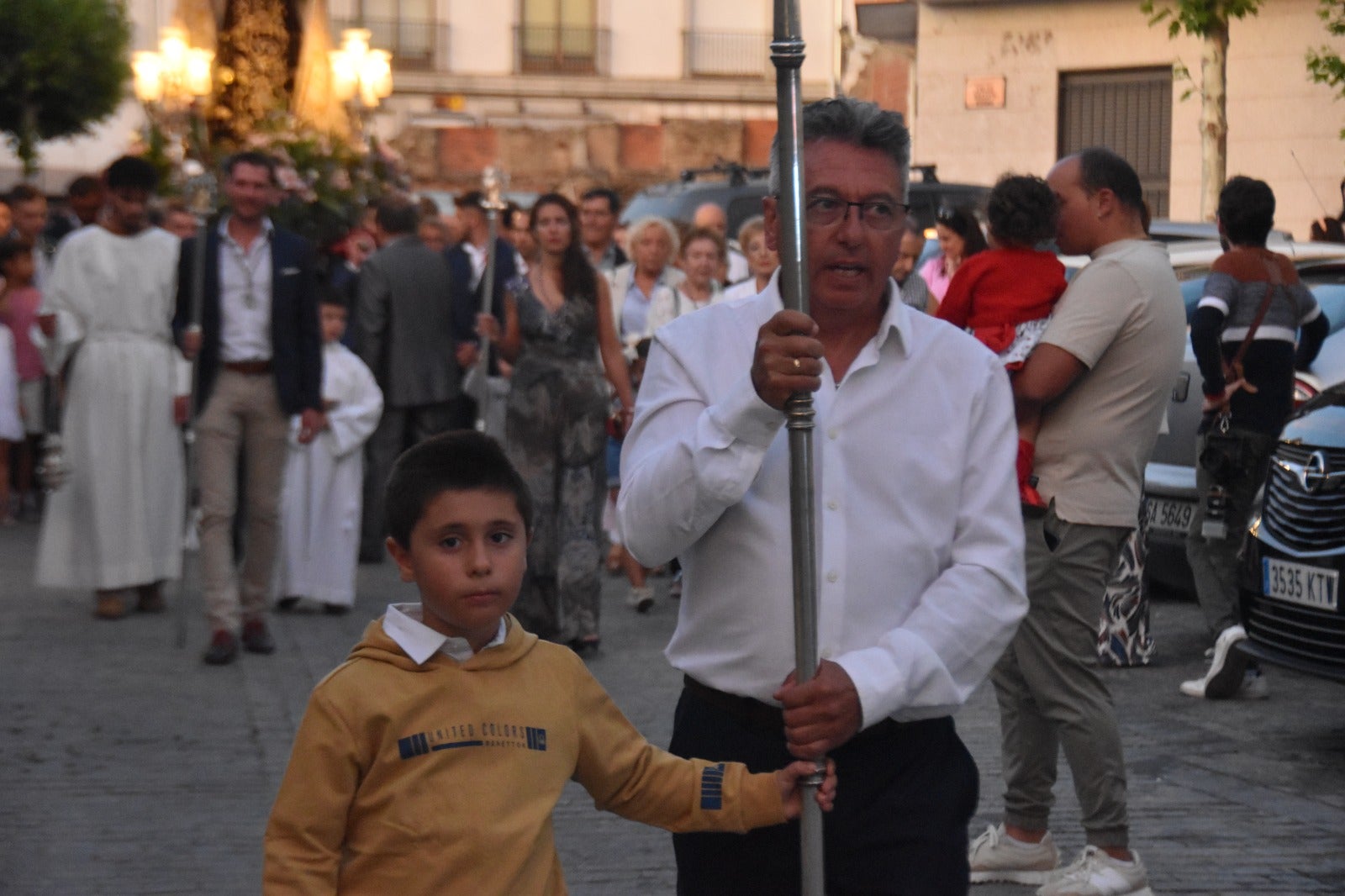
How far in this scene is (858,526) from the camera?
3.16 m

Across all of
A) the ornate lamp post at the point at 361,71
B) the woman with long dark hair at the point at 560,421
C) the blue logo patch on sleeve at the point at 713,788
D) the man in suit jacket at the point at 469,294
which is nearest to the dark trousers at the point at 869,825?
the blue logo patch on sleeve at the point at 713,788

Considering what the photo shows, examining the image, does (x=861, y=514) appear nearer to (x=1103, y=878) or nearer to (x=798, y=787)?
(x=798, y=787)

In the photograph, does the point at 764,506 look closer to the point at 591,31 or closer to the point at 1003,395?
the point at 1003,395

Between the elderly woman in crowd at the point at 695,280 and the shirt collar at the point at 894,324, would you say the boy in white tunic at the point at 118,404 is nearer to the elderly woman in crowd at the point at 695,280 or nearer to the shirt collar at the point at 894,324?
the elderly woman in crowd at the point at 695,280

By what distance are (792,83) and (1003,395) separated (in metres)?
0.76

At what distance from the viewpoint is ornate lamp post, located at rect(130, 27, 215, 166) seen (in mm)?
16469

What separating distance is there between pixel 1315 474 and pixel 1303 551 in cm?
28

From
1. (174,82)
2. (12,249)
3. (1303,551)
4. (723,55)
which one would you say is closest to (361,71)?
(174,82)

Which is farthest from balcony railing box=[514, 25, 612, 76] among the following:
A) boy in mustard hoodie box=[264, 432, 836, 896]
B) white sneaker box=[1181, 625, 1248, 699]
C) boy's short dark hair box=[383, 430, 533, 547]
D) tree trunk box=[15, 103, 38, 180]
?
boy in mustard hoodie box=[264, 432, 836, 896]

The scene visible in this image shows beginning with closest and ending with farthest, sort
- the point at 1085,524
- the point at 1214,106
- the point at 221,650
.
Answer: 1. the point at 1085,524
2. the point at 221,650
3. the point at 1214,106

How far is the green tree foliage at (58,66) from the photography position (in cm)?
3628

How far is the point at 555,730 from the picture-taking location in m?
3.19

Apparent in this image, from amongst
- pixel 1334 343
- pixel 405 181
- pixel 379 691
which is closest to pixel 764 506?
pixel 379 691

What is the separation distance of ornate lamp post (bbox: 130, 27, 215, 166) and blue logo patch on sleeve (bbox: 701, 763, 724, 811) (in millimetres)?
13499
